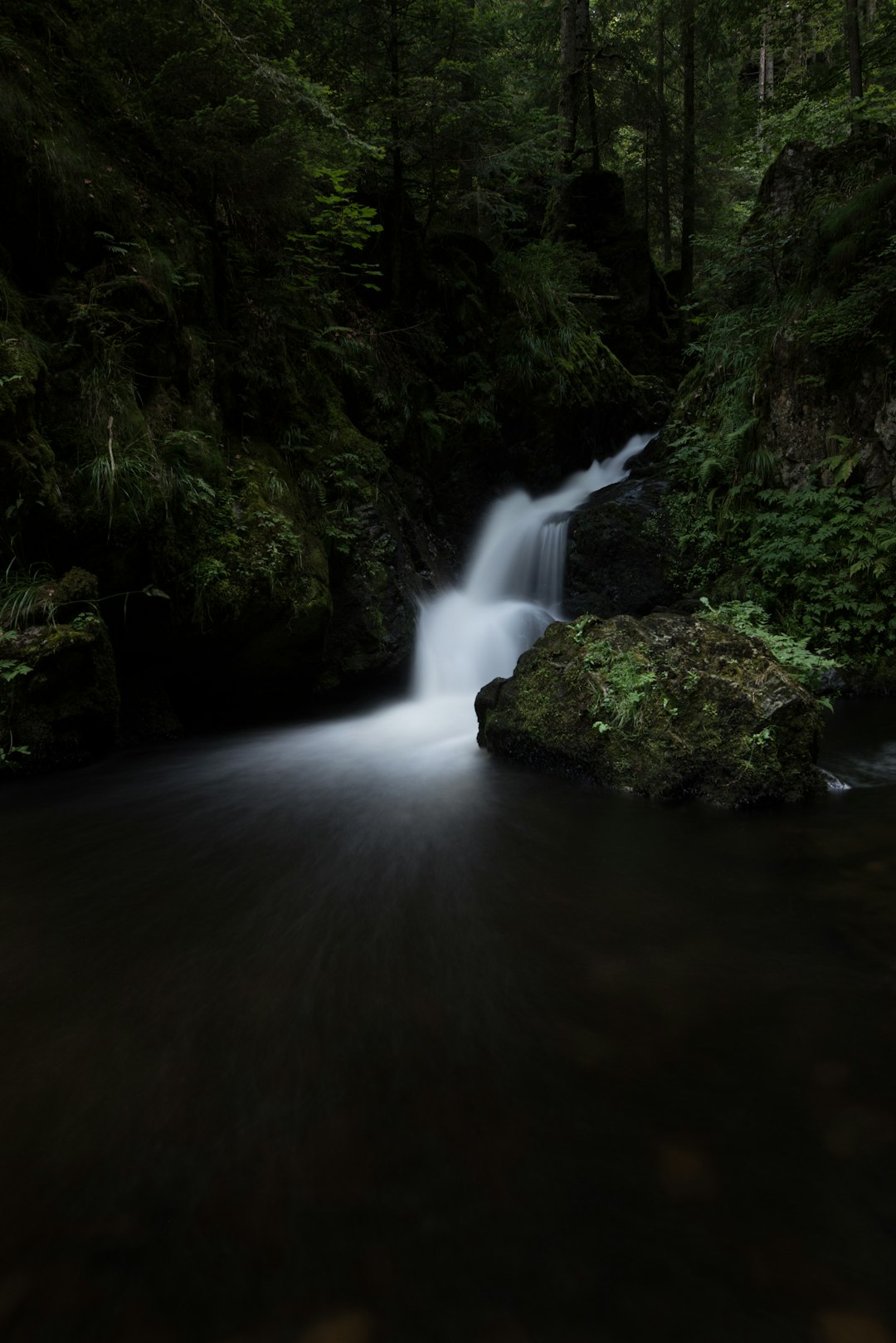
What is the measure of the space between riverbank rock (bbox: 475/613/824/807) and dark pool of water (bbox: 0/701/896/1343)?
373 mm

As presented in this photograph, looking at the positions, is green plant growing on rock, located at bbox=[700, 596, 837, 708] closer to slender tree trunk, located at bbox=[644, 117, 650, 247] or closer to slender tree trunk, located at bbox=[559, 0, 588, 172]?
slender tree trunk, located at bbox=[559, 0, 588, 172]

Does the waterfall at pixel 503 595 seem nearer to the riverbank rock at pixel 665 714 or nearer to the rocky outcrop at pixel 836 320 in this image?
the riverbank rock at pixel 665 714

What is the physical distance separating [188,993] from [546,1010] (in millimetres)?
1424

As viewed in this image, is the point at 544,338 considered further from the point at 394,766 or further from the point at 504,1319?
the point at 504,1319

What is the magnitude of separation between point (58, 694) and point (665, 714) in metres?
4.58

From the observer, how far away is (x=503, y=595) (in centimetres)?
987

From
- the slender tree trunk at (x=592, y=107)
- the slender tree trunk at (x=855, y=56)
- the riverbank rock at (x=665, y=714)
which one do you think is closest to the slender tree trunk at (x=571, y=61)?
the slender tree trunk at (x=592, y=107)

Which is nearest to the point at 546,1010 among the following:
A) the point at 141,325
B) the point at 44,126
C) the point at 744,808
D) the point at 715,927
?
the point at 715,927

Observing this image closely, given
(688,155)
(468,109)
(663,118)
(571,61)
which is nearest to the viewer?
(468,109)

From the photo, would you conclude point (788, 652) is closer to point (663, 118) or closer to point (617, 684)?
point (617, 684)

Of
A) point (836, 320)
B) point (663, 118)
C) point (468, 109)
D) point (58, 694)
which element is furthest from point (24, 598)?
point (663, 118)

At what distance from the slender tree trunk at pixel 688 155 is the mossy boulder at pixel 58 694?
1671cm

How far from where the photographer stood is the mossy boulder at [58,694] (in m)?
4.82

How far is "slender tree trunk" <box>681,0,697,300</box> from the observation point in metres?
15.5
